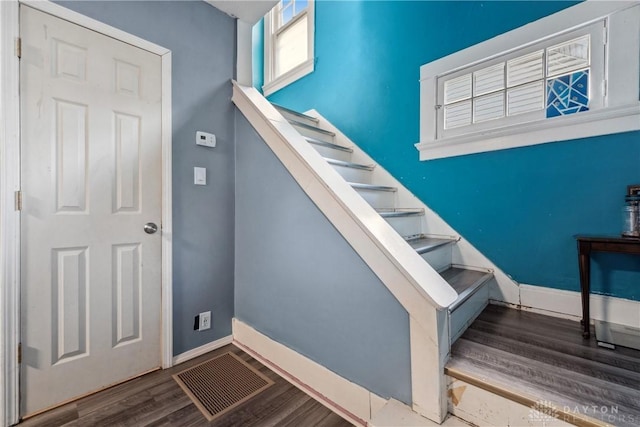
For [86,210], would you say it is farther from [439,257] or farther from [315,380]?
[439,257]

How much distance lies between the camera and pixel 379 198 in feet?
7.20

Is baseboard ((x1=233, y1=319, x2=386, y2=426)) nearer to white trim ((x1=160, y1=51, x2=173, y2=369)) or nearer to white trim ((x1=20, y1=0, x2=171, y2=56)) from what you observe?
white trim ((x1=160, y1=51, x2=173, y2=369))

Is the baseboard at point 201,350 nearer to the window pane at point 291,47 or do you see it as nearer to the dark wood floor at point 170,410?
the dark wood floor at point 170,410

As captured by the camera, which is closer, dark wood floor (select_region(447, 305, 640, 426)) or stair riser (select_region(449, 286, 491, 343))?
dark wood floor (select_region(447, 305, 640, 426))

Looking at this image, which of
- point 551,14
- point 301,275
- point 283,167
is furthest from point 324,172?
point 551,14

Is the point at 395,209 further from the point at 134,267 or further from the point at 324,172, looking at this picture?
the point at 134,267

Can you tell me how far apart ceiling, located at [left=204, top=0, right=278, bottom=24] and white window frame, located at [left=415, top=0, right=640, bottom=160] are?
141 centimetres

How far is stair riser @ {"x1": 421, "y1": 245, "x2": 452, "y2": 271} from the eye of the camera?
Answer: 1.75 metres

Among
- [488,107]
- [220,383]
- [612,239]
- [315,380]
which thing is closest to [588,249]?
[612,239]

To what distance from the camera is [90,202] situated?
1.46 m

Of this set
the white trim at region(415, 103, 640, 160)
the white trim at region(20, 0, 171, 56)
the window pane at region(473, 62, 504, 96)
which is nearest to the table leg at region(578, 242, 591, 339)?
the white trim at region(415, 103, 640, 160)

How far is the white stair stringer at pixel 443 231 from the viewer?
1.79 m

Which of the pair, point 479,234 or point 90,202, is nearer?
point 90,202

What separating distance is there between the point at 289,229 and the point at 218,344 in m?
1.09
